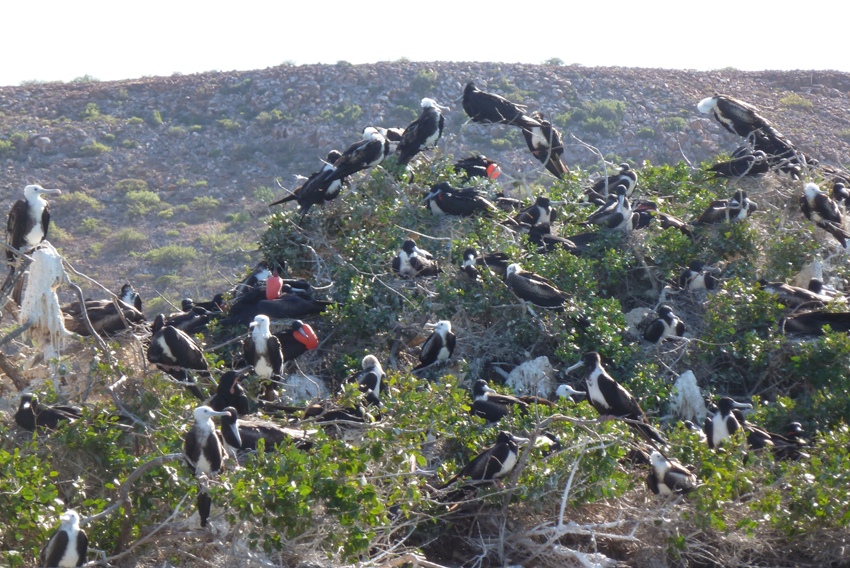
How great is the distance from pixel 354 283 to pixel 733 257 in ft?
11.2

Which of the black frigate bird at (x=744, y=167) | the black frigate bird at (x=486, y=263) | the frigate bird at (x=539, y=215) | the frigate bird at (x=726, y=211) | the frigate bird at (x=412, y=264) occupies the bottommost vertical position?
the frigate bird at (x=412, y=264)

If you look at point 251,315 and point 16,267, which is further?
point 251,315

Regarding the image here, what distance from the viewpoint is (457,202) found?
917 centimetres

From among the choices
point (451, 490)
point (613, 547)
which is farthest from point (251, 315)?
point (613, 547)

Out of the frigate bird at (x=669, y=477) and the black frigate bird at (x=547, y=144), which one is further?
the black frigate bird at (x=547, y=144)

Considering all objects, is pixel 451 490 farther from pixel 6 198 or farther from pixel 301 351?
pixel 6 198

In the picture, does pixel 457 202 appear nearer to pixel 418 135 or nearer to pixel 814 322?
pixel 418 135

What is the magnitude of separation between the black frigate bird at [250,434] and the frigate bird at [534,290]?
7.95ft

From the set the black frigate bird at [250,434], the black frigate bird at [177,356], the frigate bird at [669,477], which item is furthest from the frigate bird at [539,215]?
the black frigate bird at [250,434]

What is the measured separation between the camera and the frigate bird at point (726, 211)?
888 centimetres

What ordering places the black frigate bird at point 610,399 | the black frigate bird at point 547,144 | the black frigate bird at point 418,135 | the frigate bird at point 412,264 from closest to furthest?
the black frigate bird at point 610,399, the frigate bird at point 412,264, the black frigate bird at point 418,135, the black frigate bird at point 547,144

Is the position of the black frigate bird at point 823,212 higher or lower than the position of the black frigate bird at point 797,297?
higher

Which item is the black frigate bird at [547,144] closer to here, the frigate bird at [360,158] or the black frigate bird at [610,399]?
the frigate bird at [360,158]

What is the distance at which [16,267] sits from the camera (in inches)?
263
